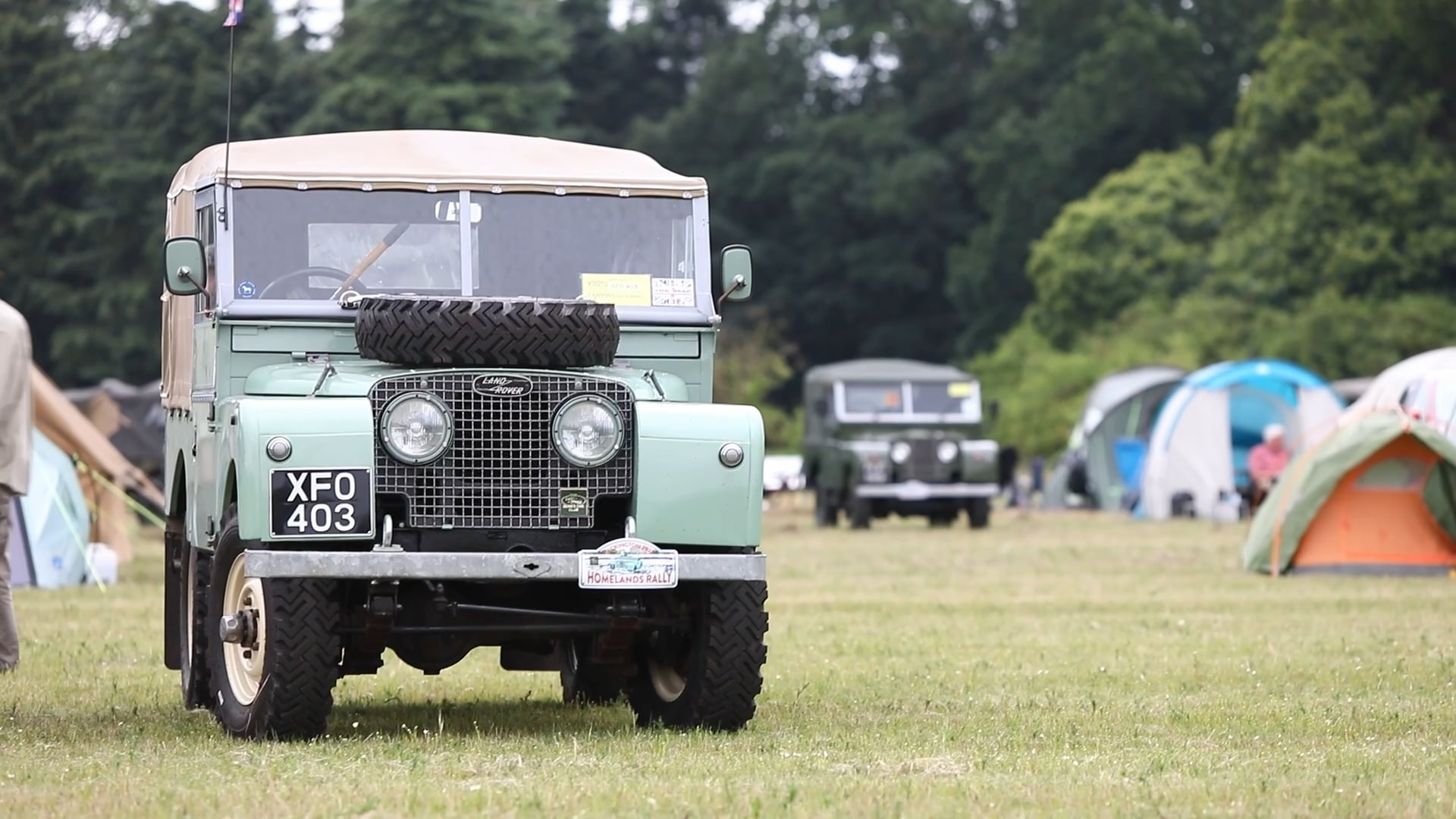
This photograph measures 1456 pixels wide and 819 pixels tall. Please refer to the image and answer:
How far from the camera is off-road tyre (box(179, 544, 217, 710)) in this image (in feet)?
33.9

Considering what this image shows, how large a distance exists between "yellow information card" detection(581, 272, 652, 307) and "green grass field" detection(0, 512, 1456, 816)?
1803mm

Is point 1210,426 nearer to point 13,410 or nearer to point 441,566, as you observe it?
point 13,410

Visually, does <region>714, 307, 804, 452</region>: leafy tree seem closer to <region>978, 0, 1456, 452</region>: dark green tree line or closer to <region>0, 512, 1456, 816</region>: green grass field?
<region>978, 0, 1456, 452</region>: dark green tree line

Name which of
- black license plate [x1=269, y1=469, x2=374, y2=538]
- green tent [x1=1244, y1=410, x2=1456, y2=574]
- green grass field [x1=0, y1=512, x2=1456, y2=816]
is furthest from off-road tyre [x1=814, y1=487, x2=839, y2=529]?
black license plate [x1=269, y1=469, x2=374, y2=538]

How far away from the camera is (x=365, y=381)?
9219 mm

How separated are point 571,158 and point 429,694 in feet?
9.39

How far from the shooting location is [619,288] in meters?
10.3

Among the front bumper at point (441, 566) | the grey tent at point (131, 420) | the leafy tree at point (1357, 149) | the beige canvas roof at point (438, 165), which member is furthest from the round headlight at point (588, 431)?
the leafy tree at point (1357, 149)

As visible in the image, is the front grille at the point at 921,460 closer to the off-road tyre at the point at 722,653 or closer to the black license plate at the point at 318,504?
the off-road tyre at the point at 722,653

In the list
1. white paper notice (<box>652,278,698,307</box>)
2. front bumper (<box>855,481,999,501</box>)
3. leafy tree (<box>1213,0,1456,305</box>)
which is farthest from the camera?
leafy tree (<box>1213,0,1456,305</box>)

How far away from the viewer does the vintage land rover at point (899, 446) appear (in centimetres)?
3622

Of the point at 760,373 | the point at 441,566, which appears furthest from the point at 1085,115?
the point at 441,566

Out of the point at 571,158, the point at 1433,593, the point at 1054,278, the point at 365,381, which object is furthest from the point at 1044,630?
the point at 1054,278

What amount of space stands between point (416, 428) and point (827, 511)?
95.9 feet
